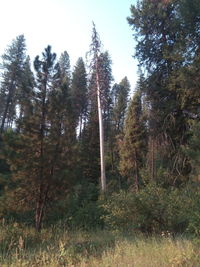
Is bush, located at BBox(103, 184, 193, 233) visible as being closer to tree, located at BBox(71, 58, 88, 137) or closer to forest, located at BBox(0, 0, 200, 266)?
forest, located at BBox(0, 0, 200, 266)

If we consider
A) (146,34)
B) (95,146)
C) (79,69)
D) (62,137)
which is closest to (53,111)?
(62,137)

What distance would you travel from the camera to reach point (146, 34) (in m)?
18.5

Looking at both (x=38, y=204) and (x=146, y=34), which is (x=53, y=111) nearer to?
(x=38, y=204)

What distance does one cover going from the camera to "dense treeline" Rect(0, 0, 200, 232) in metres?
10.5

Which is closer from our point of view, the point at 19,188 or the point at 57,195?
the point at 19,188

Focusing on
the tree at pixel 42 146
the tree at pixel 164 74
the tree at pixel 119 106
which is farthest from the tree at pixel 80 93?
the tree at pixel 42 146

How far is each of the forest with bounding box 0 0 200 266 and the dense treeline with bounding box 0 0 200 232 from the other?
0.04 meters

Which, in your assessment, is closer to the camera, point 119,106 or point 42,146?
point 42,146

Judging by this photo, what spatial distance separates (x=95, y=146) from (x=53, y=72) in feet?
59.2

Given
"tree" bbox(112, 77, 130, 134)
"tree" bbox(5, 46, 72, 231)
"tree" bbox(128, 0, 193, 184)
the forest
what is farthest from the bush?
"tree" bbox(112, 77, 130, 134)

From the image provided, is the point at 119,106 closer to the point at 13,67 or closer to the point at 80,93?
the point at 80,93

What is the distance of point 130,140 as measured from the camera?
26859 millimetres

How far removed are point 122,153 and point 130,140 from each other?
5.20 feet

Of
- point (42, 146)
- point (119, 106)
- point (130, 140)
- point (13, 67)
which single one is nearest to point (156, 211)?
point (42, 146)
